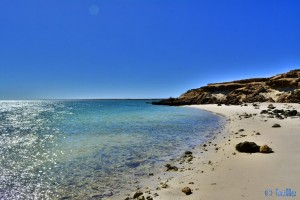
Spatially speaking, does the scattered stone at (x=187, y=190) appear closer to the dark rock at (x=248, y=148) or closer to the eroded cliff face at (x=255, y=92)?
the dark rock at (x=248, y=148)

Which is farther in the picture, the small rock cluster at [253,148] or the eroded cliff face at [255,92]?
the eroded cliff face at [255,92]

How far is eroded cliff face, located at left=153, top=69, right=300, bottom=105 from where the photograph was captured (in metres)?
70.6

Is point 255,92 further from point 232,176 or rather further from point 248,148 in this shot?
point 232,176

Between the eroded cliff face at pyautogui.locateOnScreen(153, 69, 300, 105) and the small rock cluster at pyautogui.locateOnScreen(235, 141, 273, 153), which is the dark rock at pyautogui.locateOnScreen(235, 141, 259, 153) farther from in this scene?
the eroded cliff face at pyautogui.locateOnScreen(153, 69, 300, 105)

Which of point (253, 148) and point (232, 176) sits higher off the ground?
point (253, 148)

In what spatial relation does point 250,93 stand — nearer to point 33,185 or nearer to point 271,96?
point 271,96

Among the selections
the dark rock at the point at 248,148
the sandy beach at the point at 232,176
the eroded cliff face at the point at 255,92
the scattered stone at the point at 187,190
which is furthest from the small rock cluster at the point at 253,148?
the eroded cliff face at the point at 255,92

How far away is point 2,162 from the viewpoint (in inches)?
612

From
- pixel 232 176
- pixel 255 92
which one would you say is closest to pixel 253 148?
pixel 232 176

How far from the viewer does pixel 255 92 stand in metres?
80.6

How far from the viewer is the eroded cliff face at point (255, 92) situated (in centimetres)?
7056

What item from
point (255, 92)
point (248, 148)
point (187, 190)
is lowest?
point (187, 190)

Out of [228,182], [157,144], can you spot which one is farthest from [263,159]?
[157,144]

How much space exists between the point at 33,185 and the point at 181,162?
736 cm
